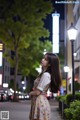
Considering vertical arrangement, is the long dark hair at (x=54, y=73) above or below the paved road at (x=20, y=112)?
above

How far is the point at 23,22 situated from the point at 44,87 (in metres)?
52.5

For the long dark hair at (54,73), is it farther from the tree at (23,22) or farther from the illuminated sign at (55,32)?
the illuminated sign at (55,32)

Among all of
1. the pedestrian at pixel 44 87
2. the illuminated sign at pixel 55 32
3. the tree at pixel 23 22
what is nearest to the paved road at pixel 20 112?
the pedestrian at pixel 44 87

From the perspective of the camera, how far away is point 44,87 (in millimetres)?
5941

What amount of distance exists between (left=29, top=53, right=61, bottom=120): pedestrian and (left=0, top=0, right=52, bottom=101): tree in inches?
1997

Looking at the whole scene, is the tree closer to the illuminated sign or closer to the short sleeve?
the illuminated sign

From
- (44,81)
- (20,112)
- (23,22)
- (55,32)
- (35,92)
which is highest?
(55,32)

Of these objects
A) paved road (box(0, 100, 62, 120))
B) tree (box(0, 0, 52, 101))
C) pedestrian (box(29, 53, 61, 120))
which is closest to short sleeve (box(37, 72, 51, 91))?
pedestrian (box(29, 53, 61, 120))

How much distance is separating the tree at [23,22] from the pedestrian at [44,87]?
166ft

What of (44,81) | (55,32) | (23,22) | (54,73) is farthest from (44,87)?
(55,32)

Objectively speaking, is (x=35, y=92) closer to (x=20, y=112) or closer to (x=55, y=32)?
(x=20, y=112)

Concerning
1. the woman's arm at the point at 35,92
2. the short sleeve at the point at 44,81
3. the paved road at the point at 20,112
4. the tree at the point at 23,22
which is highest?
the tree at the point at 23,22

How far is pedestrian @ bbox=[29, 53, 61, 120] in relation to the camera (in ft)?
19.2

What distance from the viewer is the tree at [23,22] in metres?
57.0
